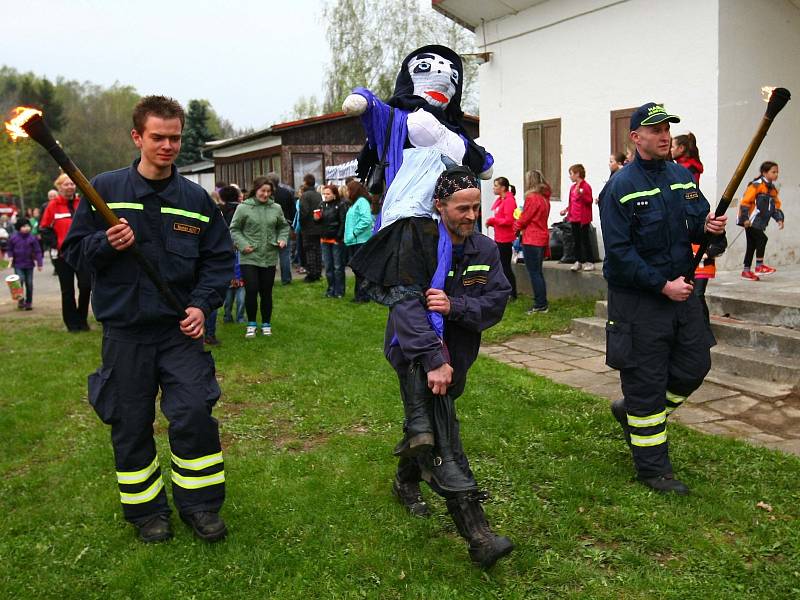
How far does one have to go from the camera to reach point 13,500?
4.61 meters

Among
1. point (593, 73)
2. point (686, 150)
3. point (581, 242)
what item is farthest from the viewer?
point (593, 73)

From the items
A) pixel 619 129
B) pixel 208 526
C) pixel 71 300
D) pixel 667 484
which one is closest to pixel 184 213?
pixel 208 526

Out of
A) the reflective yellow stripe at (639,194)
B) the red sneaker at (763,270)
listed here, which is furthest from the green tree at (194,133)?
the reflective yellow stripe at (639,194)

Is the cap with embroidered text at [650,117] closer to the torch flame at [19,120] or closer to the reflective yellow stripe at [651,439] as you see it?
the reflective yellow stripe at [651,439]

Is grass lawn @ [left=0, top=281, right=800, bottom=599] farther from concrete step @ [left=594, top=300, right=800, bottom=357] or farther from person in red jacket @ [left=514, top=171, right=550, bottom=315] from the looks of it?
person in red jacket @ [left=514, top=171, right=550, bottom=315]

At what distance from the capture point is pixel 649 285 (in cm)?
437

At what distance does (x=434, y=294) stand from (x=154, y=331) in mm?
1455

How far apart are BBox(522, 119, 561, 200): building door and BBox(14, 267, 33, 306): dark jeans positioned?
28.1ft

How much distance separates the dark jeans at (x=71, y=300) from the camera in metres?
10.2

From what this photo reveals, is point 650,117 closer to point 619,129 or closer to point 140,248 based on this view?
point 140,248

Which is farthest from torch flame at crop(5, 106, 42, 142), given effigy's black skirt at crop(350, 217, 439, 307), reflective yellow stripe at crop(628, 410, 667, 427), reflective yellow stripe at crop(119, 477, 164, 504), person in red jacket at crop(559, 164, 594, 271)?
person in red jacket at crop(559, 164, 594, 271)

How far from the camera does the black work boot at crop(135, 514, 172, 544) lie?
399 centimetres

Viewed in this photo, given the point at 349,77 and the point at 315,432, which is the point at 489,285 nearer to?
the point at 315,432

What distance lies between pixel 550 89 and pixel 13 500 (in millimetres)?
10577
